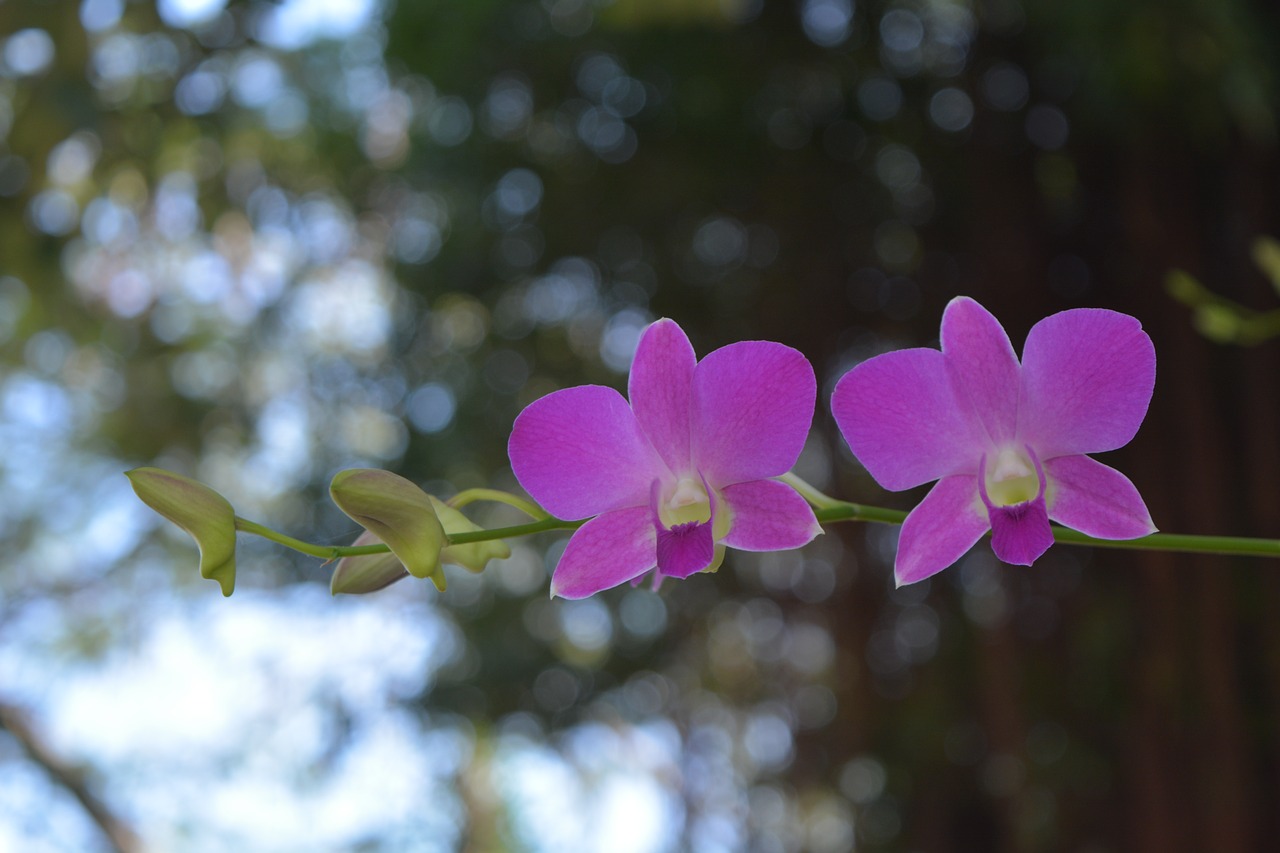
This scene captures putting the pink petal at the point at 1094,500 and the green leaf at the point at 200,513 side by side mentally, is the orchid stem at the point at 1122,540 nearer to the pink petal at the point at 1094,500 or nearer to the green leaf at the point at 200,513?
the pink petal at the point at 1094,500

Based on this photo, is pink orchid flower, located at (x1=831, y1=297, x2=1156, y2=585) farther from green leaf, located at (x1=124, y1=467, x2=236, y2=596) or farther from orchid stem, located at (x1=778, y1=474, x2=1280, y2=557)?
green leaf, located at (x1=124, y1=467, x2=236, y2=596)

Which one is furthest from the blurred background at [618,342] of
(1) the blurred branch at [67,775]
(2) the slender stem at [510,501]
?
(2) the slender stem at [510,501]

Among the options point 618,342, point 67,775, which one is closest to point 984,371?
point 618,342

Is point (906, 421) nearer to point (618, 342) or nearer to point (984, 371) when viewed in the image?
point (984, 371)

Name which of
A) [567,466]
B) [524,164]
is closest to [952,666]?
[524,164]

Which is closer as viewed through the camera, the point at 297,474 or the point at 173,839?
the point at 297,474

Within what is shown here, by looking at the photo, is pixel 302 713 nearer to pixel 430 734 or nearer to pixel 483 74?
pixel 430 734
